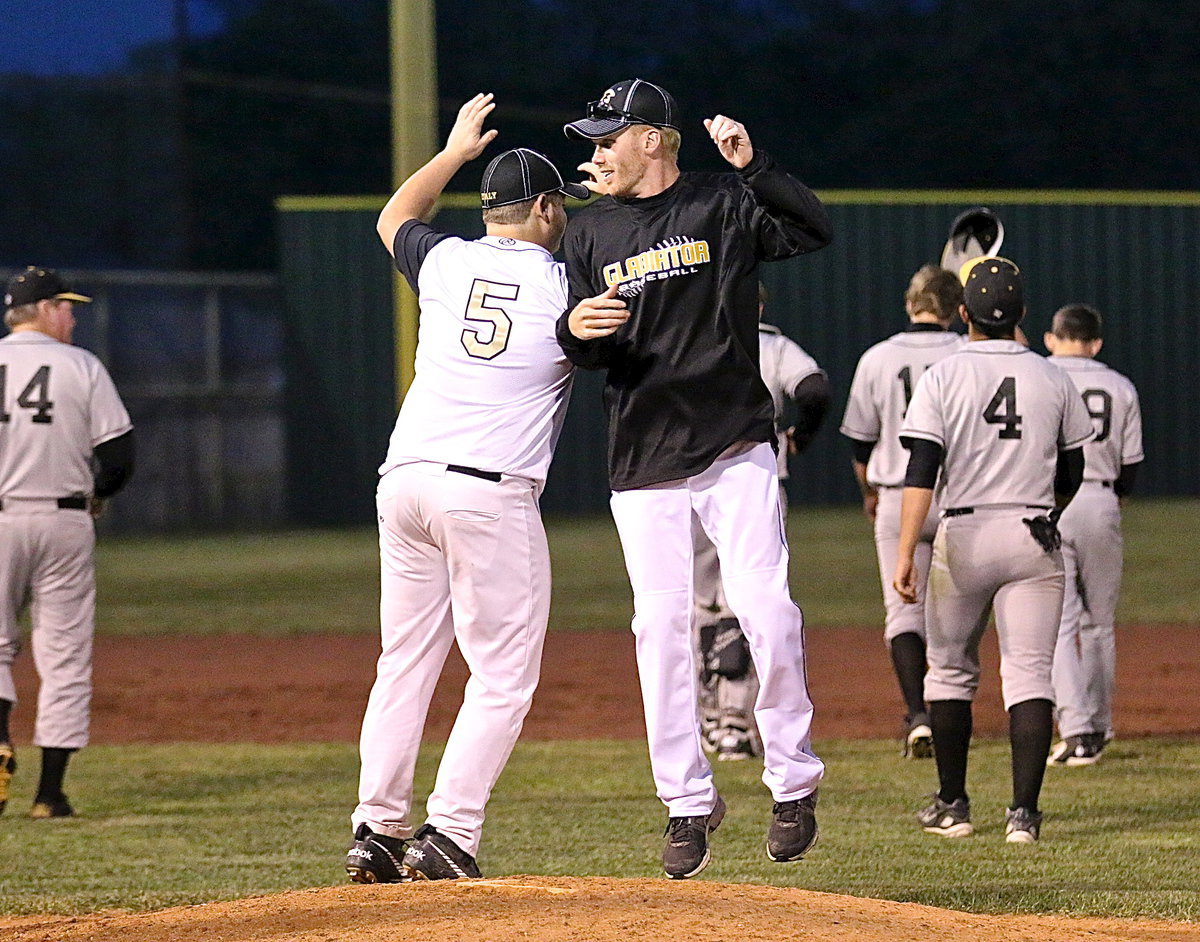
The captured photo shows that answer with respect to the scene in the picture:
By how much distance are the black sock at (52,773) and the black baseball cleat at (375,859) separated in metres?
2.34

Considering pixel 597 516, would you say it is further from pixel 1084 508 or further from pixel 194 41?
pixel 194 41

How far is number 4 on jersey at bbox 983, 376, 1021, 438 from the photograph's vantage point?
19.9 feet

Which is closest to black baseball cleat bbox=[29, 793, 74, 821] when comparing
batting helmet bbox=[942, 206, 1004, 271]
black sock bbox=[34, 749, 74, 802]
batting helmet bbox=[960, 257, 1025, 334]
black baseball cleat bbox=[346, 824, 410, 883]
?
black sock bbox=[34, 749, 74, 802]

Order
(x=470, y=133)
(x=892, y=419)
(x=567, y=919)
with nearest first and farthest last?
1. (x=567, y=919)
2. (x=470, y=133)
3. (x=892, y=419)

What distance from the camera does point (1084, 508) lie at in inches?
296

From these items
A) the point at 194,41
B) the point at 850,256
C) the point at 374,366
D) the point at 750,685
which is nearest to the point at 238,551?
the point at 374,366

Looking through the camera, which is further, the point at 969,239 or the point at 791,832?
the point at 969,239

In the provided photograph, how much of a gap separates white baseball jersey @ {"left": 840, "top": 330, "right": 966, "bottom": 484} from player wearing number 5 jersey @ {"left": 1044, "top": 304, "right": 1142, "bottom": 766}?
55 cm

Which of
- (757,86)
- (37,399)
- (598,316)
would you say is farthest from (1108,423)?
(757,86)

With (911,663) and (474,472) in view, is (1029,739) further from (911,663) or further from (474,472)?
(474,472)

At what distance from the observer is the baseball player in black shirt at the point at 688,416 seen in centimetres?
488

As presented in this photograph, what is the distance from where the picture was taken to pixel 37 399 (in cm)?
706

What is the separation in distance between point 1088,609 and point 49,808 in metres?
4.18

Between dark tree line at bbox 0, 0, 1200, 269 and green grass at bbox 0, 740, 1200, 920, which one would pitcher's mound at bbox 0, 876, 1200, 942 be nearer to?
green grass at bbox 0, 740, 1200, 920
